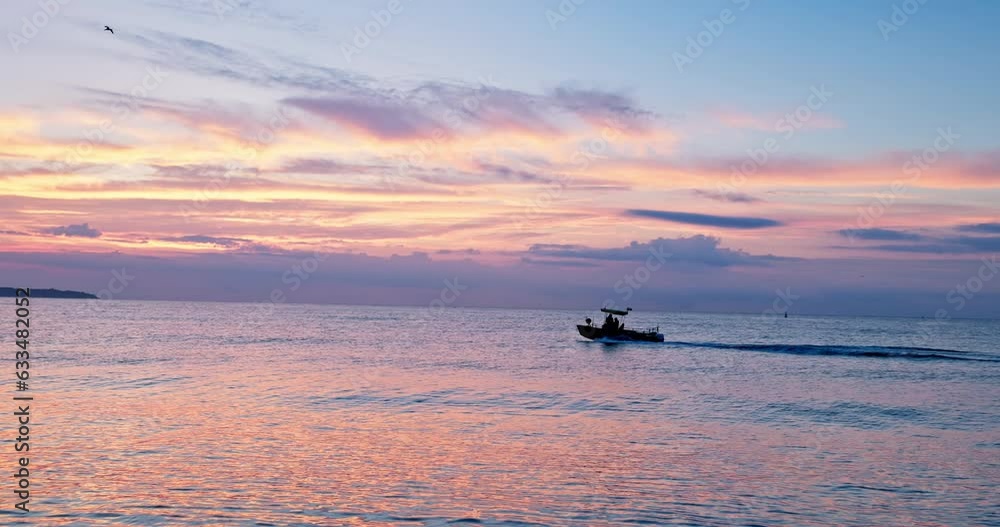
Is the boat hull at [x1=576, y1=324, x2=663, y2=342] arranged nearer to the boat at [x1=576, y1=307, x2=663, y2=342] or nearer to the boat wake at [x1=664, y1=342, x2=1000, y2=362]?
the boat at [x1=576, y1=307, x2=663, y2=342]

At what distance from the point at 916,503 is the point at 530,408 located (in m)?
20.4

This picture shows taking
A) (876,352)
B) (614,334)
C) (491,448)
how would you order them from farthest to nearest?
(614,334) < (876,352) < (491,448)

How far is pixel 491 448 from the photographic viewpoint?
27891mm

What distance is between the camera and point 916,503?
70.6ft

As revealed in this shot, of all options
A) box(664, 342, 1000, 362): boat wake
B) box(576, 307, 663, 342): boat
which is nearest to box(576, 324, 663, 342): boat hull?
box(576, 307, 663, 342): boat

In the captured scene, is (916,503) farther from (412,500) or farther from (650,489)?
(412,500)

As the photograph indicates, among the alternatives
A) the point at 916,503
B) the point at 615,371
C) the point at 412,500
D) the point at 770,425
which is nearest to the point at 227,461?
the point at 412,500

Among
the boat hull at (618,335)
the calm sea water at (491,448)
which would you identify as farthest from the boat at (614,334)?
the calm sea water at (491,448)

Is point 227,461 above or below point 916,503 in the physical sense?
below

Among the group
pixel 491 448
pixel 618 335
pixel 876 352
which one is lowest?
pixel 491 448

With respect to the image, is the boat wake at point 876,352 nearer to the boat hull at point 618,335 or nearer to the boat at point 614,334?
the boat hull at point 618,335

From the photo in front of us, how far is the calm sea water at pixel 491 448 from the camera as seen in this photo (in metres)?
20.0

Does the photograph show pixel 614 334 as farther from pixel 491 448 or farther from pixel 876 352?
pixel 491 448

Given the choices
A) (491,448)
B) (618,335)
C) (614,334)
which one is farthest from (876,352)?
(491,448)
